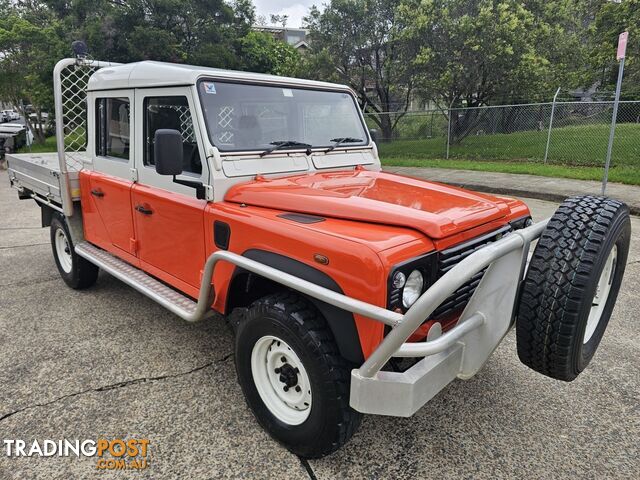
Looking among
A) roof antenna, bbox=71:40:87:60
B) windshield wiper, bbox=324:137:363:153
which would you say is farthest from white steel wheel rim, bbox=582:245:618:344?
roof antenna, bbox=71:40:87:60

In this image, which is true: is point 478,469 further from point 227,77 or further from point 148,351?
point 227,77

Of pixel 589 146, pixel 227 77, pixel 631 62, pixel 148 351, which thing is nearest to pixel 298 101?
pixel 227 77

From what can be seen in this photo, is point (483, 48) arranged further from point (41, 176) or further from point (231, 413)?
point (231, 413)

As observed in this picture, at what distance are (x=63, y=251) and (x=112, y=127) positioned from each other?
1788 mm

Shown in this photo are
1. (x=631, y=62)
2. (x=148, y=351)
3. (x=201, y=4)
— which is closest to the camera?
(x=148, y=351)

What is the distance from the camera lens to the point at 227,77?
3.04 meters

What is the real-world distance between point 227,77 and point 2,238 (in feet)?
18.6

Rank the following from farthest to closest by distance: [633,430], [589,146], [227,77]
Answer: [589,146], [227,77], [633,430]

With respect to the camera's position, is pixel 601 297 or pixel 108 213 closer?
pixel 601 297

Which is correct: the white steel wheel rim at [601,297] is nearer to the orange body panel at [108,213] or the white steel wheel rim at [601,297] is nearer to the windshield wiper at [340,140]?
the windshield wiper at [340,140]

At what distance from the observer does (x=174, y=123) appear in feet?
10.3

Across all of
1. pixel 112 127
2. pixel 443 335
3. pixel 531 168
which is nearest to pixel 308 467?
pixel 443 335

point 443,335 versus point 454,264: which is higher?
point 454,264

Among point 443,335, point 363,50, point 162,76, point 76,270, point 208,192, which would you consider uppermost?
point 363,50
